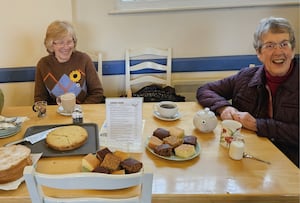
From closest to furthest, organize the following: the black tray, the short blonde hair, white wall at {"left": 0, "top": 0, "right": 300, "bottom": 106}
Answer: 1. the black tray
2. the short blonde hair
3. white wall at {"left": 0, "top": 0, "right": 300, "bottom": 106}

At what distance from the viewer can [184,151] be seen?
128cm

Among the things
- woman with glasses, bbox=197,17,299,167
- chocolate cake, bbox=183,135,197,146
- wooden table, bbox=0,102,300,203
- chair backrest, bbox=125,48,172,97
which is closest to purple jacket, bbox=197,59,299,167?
woman with glasses, bbox=197,17,299,167

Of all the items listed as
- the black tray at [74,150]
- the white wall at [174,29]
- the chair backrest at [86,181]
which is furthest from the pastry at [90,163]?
the white wall at [174,29]

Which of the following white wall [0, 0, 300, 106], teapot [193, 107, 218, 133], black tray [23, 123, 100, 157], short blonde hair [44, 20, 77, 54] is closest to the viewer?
black tray [23, 123, 100, 157]

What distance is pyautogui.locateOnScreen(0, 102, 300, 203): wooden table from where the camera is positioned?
1.08 metres

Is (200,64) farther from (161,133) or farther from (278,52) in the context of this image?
(161,133)

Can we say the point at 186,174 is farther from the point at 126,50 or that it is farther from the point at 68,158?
the point at 126,50

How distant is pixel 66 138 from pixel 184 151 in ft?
1.68

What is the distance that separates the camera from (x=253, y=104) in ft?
5.78

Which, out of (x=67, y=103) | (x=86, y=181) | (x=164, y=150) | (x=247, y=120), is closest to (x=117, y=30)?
(x=67, y=103)

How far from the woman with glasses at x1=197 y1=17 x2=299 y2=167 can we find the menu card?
0.52m

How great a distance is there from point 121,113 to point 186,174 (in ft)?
1.23

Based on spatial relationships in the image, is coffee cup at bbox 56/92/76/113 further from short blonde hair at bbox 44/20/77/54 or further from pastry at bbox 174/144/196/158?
pastry at bbox 174/144/196/158

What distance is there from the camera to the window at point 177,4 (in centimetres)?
252
